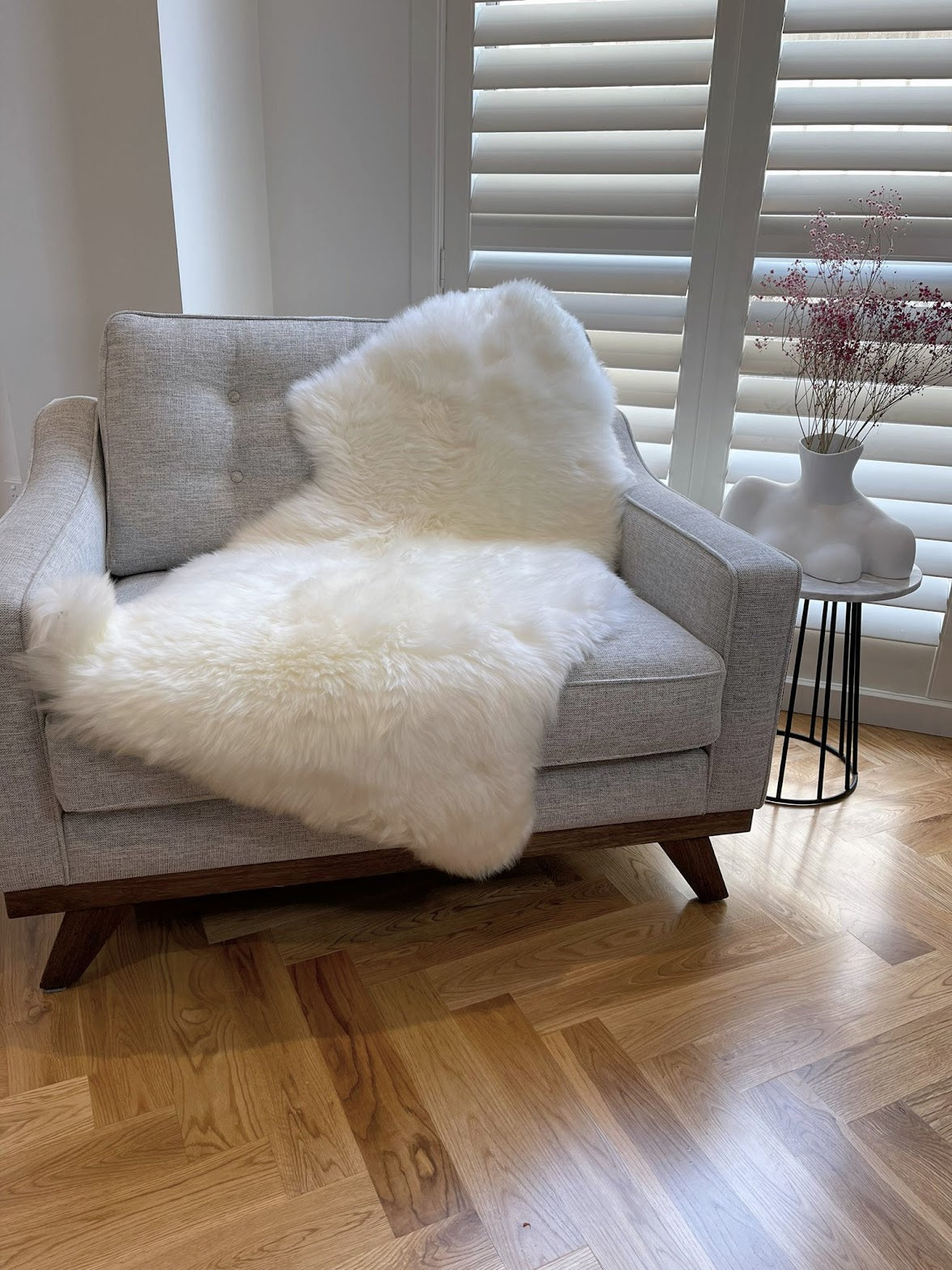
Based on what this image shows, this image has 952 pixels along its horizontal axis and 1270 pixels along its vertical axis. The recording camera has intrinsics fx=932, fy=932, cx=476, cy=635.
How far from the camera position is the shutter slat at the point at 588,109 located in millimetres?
1858

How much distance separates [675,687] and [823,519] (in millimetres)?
607

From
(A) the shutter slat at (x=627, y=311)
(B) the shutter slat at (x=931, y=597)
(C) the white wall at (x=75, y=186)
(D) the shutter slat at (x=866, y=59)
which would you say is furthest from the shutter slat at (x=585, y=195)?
(B) the shutter slat at (x=931, y=597)

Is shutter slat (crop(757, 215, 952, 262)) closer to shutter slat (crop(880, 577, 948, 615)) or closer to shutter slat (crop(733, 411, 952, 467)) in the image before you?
shutter slat (crop(733, 411, 952, 467))

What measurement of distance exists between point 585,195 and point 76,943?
1696 mm

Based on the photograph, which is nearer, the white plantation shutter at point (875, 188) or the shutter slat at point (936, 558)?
the white plantation shutter at point (875, 188)

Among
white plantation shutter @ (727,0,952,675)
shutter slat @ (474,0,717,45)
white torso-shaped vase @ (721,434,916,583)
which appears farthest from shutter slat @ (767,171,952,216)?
white torso-shaped vase @ (721,434,916,583)

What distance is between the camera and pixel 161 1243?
0.95 m

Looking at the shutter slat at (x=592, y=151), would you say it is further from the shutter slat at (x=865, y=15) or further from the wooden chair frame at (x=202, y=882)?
the wooden chair frame at (x=202, y=882)

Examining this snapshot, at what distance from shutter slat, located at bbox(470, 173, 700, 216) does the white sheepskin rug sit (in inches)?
17.2

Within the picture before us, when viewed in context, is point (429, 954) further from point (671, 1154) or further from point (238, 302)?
point (238, 302)

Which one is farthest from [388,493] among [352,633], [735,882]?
[735,882]

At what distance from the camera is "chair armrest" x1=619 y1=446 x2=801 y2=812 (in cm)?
129

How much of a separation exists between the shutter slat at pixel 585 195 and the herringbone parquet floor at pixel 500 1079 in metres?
1.33

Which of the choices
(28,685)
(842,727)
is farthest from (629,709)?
(842,727)
